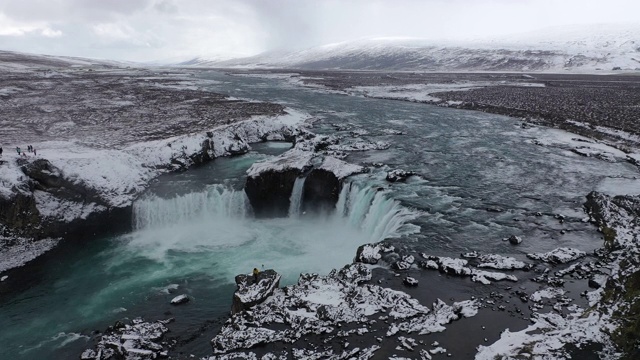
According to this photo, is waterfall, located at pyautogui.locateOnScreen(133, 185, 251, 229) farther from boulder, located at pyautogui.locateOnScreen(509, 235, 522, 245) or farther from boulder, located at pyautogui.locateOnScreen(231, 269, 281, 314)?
boulder, located at pyautogui.locateOnScreen(509, 235, 522, 245)

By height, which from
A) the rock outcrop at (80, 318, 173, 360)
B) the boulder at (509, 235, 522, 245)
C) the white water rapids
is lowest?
the rock outcrop at (80, 318, 173, 360)

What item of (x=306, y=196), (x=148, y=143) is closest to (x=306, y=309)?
(x=306, y=196)

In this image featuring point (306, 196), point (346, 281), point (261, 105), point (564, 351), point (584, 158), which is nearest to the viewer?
point (564, 351)

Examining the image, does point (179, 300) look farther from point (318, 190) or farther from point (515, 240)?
point (515, 240)

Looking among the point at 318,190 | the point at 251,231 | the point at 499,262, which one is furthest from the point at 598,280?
the point at 251,231

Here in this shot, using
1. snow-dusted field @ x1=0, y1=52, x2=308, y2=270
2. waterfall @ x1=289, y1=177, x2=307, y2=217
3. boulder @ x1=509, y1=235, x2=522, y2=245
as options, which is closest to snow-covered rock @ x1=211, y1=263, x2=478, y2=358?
boulder @ x1=509, y1=235, x2=522, y2=245

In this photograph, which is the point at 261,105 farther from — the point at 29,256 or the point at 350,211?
the point at 29,256
